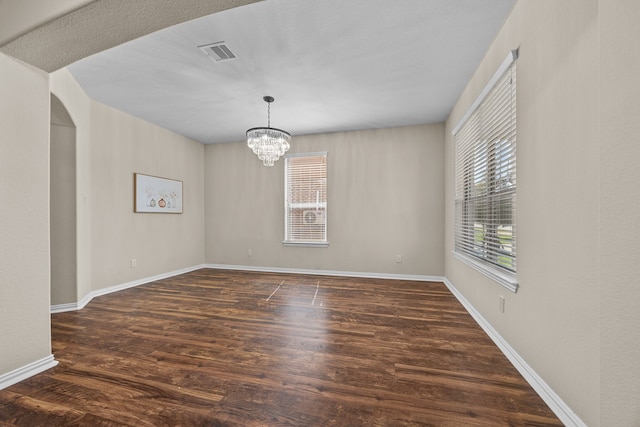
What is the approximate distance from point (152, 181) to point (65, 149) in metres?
1.43

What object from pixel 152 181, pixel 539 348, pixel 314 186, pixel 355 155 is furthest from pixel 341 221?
pixel 539 348

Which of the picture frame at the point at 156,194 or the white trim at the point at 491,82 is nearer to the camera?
the white trim at the point at 491,82

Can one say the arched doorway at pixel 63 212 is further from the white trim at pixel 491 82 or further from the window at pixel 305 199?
the white trim at pixel 491 82

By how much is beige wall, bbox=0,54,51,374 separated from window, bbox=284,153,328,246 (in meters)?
3.71

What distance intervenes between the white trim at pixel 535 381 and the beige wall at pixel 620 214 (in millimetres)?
317

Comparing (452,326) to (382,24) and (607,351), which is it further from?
(382,24)

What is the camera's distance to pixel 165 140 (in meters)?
4.95

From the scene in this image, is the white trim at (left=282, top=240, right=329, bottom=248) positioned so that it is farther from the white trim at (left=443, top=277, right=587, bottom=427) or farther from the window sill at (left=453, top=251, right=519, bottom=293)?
the white trim at (left=443, top=277, right=587, bottom=427)

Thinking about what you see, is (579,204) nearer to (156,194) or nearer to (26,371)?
(26,371)

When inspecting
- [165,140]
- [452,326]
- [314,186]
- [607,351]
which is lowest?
[452,326]

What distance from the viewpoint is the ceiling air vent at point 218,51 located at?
2.48m

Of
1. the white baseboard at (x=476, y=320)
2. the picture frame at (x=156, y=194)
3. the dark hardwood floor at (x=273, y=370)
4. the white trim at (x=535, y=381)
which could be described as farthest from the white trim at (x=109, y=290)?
the white trim at (x=535, y=381)

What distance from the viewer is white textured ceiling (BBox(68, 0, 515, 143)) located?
215 centimetres

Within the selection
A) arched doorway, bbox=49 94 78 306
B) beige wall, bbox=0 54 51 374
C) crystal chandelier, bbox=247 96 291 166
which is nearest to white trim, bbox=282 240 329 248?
crystal chandelier, bbox=247 96 291 166
